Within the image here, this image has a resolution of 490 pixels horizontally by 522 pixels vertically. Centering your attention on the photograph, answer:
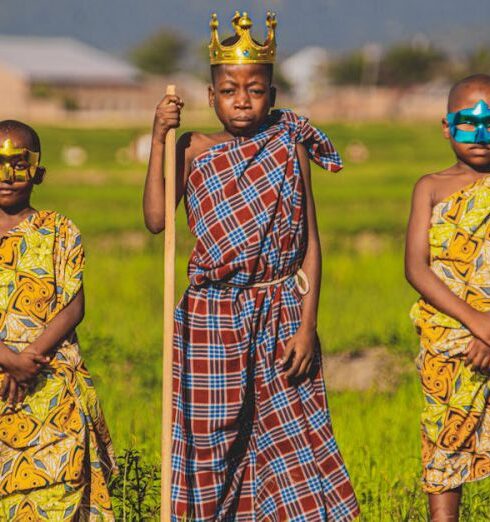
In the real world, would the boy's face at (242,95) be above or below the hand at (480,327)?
above

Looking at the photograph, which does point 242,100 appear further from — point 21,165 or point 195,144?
point 21,165

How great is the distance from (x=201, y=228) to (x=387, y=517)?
132cm

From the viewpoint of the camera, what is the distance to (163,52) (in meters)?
124

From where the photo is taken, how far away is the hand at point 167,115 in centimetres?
423

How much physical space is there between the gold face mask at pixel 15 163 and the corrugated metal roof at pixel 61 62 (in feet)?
308

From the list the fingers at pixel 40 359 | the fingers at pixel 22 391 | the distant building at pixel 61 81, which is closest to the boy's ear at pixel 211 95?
the fingers at pixel 40 359

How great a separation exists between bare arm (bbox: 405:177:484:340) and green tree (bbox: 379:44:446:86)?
104124 millimetres

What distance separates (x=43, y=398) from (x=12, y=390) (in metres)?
0.12

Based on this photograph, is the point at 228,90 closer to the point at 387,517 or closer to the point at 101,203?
the point at 387,517

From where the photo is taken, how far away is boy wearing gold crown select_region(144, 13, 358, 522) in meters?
4.39

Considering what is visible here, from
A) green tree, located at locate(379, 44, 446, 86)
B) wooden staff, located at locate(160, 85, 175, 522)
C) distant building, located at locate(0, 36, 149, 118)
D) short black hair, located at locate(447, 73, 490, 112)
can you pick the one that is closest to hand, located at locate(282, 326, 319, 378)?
wooden staff, located at locate(160, 85, 175, 522)

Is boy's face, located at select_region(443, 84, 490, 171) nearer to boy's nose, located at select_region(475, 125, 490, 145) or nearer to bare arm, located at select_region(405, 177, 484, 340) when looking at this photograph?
boy's nose, located at select_region(475, 125, 490, 145)

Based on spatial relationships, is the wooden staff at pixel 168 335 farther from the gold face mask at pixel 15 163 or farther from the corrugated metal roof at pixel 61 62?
the corrugated metal roof at pixel 61 62

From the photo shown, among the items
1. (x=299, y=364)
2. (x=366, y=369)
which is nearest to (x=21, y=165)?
(x=299, y=364)
